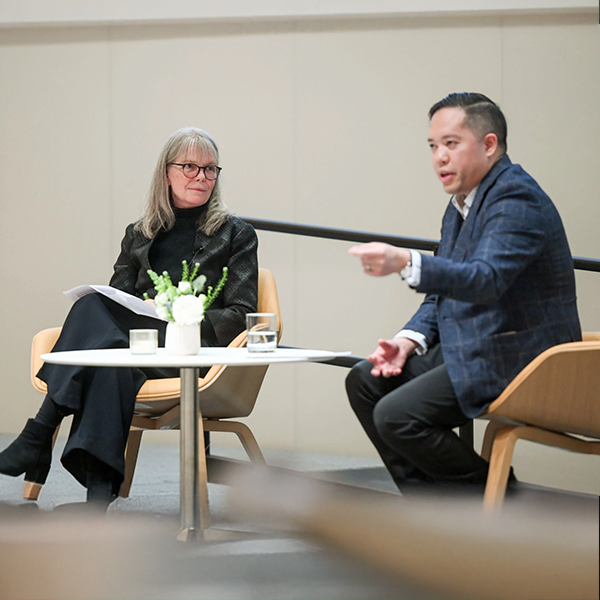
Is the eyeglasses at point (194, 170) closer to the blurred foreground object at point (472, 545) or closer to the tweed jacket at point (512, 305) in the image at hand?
the tweed jacket at point (512, 305)

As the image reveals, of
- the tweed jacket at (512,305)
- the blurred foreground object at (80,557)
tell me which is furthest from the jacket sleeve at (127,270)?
the blurred foreground object at (80,557)

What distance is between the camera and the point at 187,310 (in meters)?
2.00

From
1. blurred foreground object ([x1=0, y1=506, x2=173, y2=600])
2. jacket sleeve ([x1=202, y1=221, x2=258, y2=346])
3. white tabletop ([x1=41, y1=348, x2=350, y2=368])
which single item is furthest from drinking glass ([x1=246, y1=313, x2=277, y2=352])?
blurred foreground object ([x1=0, y1=506, x2=173, y2=600])

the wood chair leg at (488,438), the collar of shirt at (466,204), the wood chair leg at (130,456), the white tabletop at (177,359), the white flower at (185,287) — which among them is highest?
the collar of shirt at (466,204)

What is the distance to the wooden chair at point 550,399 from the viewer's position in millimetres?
1784

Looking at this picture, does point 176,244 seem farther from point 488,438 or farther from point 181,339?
point 488,438

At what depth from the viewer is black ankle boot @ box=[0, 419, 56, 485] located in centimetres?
226

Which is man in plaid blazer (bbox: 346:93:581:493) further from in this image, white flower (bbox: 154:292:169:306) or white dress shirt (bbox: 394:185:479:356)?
white flower (bbox: 154:292:169:306)

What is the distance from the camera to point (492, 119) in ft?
6.38

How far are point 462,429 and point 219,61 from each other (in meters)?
2.86

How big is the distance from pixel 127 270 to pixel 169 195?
0.33 m

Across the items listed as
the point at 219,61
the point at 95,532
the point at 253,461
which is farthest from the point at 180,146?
the point at 95,532

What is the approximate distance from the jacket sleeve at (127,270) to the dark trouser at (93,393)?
40 centimetres

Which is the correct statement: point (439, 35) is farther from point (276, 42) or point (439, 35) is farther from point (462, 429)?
point (462, 429)
